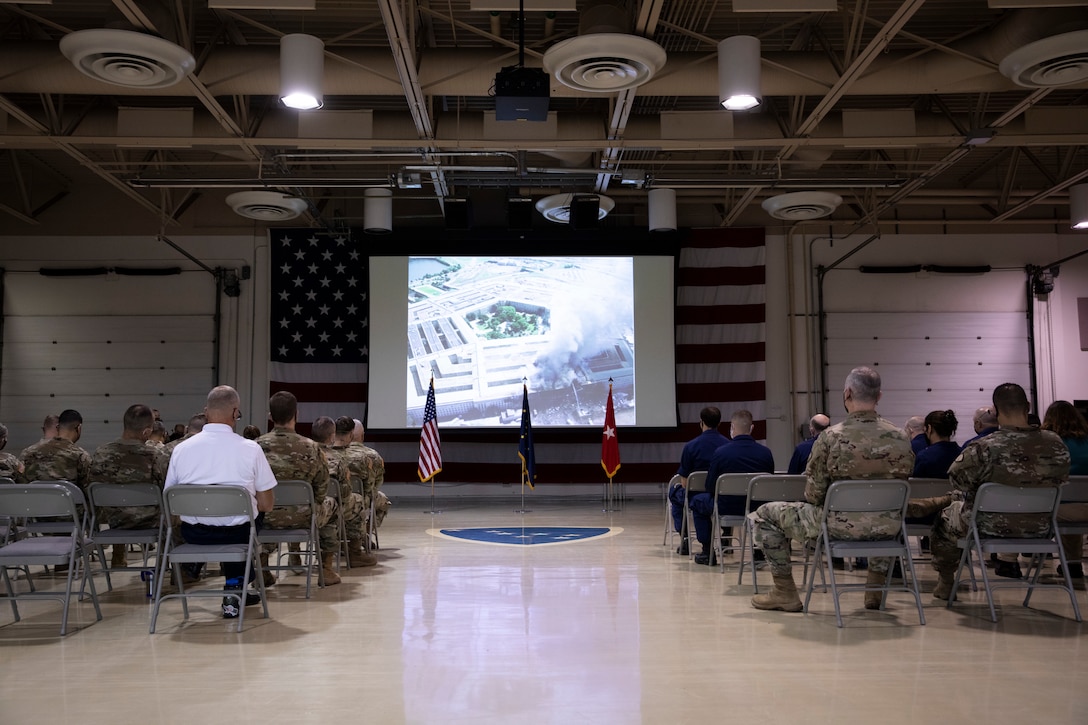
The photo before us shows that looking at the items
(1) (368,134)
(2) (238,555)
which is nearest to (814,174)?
(1) (368,134)

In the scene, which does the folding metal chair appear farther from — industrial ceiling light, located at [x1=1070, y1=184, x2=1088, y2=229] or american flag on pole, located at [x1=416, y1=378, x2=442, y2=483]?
industrial ceiling light, located at [x1=1070, y1=184, x2=1088, y2=229]

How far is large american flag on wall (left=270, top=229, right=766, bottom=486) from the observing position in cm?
1355

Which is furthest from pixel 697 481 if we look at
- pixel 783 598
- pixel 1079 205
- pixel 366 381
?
pixel 366 381

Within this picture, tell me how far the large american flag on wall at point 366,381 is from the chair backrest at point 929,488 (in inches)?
295

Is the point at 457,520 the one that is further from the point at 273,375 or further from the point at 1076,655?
the point at 1076,655

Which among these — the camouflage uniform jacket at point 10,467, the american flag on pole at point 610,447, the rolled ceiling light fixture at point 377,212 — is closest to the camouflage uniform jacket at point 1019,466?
the american flag on pole at point 610,447

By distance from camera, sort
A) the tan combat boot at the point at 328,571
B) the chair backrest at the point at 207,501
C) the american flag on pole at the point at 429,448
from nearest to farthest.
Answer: the chair backrest at the point at 207,501, the tan combat boot at the point at 328,571, the american flag on pole at the point at 429,448

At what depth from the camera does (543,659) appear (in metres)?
4.07

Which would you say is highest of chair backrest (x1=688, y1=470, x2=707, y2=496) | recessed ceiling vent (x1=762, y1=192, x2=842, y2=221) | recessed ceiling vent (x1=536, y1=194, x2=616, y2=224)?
recessed ceiling vent (x1=536, y1=194, x2=616, y2=224)

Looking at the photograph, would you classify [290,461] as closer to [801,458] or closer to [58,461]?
[58,461]

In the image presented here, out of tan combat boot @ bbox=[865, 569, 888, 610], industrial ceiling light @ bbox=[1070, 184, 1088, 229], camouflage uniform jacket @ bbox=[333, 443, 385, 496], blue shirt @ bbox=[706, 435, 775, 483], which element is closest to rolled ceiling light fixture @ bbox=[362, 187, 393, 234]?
camouflage uniform jacket @ bbox=[333, 443, 385, 496]

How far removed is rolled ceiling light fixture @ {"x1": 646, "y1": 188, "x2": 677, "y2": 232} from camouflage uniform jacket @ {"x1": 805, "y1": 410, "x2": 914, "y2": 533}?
731cm

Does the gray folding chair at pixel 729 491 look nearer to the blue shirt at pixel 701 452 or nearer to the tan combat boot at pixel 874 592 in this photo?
the blue shirt at pixel 701 452

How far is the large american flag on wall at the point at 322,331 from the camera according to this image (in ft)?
44.4
